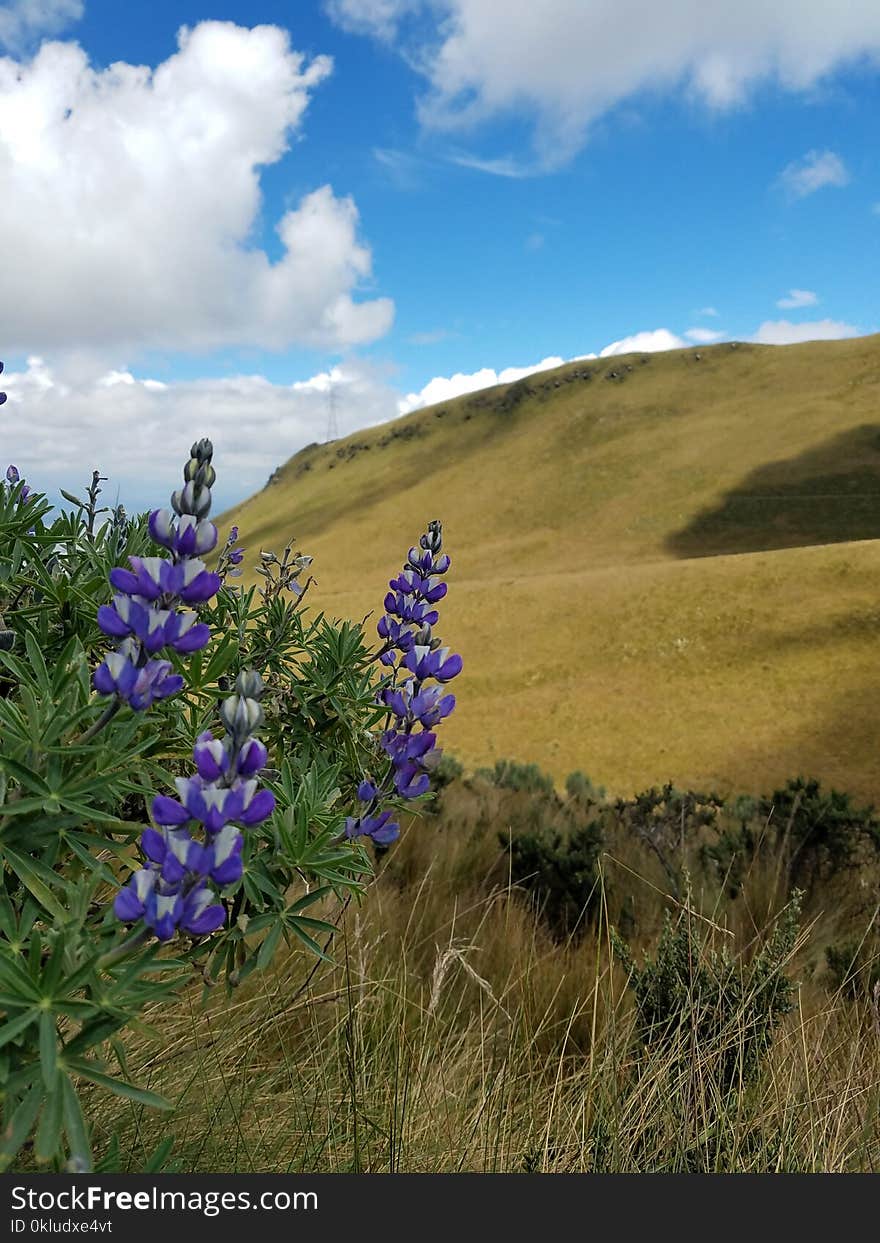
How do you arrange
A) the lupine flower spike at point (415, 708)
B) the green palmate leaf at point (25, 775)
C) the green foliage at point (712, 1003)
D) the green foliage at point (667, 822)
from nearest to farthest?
the green palmate leaf at point (25, 775) → the lupine flower spike at point (415, 708) → the green foliage at point (712, 1003) → the green foliage at point (667, 822)

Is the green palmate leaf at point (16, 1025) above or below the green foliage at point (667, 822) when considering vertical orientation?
above

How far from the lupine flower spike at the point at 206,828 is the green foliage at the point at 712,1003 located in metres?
2.25

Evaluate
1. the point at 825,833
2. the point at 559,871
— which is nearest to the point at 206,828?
the point at 559,871

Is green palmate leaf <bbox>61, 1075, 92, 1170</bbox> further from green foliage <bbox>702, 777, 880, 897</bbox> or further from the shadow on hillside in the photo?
the shadow on hillside

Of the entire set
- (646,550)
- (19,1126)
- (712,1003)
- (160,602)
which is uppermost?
(646,550)

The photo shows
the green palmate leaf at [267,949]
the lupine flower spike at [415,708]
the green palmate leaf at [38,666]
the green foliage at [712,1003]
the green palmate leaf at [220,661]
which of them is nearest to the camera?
the green palmate leaf at [267,949]

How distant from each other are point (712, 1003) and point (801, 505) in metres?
49.0

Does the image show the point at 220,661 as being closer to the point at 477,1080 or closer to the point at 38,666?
the point at 38,666

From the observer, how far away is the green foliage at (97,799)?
62.0 inches

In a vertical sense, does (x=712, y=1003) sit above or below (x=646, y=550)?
below

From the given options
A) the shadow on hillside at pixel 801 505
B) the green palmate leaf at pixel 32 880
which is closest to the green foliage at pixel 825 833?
the green palmate leaf at pixel 32 880

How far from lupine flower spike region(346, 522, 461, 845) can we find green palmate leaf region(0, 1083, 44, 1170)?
117 centimetres

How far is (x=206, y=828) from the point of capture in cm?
142

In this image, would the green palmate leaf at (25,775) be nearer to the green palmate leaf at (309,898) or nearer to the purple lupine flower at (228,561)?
the green palmate leaf at (309,898)
